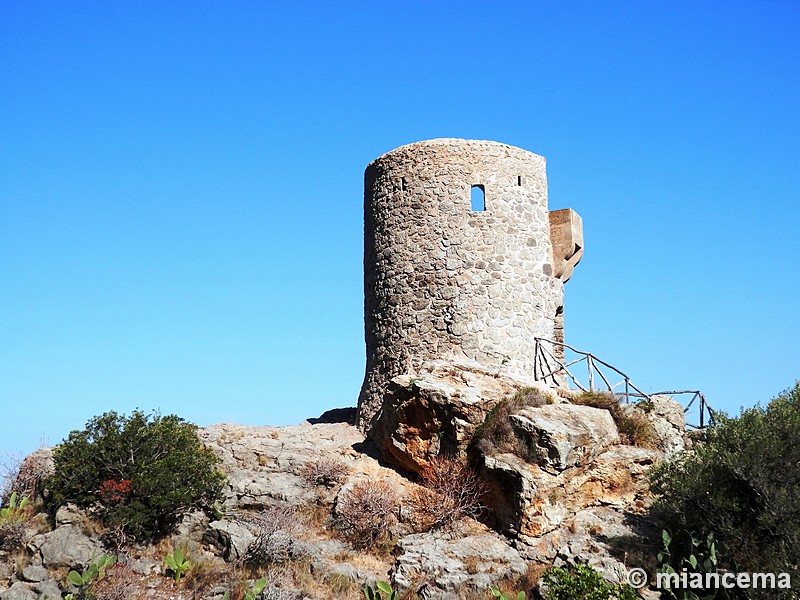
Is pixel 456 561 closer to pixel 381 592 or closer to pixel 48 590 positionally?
pixel 381 592

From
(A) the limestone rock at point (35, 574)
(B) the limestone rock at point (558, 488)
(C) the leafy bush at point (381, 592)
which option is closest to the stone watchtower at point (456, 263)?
(B) the limestone rock at point (558, 488)

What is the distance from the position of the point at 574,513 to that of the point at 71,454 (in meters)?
9.05

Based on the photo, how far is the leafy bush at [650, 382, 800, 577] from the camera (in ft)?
37.5

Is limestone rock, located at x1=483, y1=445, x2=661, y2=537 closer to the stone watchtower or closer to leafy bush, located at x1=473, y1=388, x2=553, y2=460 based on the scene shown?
leafy bush, located at x1=473, y1=388, x2=553, y2=460

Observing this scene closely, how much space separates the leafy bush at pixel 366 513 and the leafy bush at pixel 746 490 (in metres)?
4.67

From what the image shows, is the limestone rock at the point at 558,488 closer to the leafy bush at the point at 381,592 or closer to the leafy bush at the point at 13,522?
the leafy bush at the point at 381,592

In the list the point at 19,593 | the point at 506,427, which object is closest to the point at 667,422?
the point at 506,427

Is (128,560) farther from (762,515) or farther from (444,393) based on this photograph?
(762,515)

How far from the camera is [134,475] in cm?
1402

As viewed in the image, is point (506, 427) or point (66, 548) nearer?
point (66, 548)

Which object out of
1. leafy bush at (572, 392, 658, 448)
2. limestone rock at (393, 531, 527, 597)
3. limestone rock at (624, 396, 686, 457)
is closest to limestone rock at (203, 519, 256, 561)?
limestone rock at (393, 531, 527, 597)

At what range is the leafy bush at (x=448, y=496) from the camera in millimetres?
14203

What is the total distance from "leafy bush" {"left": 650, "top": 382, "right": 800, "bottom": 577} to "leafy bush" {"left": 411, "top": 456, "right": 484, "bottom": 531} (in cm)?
319

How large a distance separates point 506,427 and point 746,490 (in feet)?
13.5
